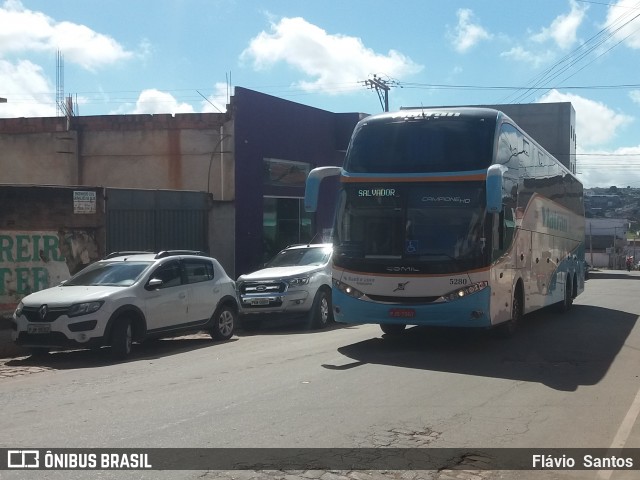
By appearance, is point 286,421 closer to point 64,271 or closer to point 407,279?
point 407,279

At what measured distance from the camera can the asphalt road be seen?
6.89 m

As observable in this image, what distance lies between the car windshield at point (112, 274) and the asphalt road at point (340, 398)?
4.19 ft

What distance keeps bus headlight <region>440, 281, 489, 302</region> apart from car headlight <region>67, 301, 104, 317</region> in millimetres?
5523

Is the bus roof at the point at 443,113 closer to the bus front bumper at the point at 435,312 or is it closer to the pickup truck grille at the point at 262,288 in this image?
the bus front bumper at the point at 435,312

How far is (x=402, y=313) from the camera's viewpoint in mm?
12023

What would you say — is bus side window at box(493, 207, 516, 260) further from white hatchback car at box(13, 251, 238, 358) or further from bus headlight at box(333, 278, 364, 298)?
white hatchback car at box(13, 251, 238, 358)

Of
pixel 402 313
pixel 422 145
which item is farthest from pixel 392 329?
pixel 422 145

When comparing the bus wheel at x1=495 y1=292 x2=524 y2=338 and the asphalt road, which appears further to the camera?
the bus wheel at x1=495 y1=292 x2=524 y2=338

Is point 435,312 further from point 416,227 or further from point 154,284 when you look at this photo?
point 154,284

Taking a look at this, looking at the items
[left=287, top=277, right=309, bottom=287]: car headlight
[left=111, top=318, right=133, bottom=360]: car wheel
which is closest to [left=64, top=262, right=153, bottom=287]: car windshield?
[left=111, top=318, right=133, bottom=360]: car wheel

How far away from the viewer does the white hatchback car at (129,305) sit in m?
11.8

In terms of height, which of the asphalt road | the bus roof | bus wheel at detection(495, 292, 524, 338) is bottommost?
the asphalt road

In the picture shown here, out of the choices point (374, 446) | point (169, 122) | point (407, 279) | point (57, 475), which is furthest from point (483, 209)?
point (169, 122)

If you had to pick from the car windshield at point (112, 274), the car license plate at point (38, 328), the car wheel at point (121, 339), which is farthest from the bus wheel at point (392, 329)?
the car license plate at point (38, 328)
